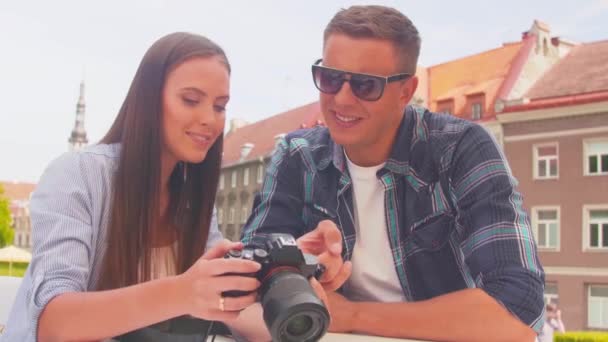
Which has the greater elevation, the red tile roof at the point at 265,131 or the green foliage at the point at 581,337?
the red tile roof at the point at 265,131

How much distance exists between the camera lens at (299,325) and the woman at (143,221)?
0.06 metres

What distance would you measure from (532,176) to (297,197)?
15.7 metres

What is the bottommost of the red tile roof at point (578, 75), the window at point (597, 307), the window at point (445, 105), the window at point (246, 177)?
the window at point (597, 307)

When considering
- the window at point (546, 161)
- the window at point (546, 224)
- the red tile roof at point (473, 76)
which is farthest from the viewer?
the red tile roof at point (473, 76)

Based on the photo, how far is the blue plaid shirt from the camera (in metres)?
1.22

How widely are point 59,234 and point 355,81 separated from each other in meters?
0.67

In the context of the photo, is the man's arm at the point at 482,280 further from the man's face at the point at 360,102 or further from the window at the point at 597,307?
the window at the point at 597,307

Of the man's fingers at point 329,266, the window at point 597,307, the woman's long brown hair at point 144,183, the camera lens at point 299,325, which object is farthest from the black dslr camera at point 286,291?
the window at point 597,307

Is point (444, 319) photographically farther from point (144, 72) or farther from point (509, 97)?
point (509, 97)

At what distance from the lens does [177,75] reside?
113 centimetres

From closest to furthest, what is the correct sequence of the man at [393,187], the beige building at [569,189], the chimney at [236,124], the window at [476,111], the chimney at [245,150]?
the man at [393,187], the beige building at [569,189], the window at [476,111], the chimney at [245,150], the chimney at [236,124]

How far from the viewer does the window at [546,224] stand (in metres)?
15.8

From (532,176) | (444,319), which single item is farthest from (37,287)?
(532,176)

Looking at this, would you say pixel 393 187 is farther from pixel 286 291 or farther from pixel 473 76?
pixel 473 76
